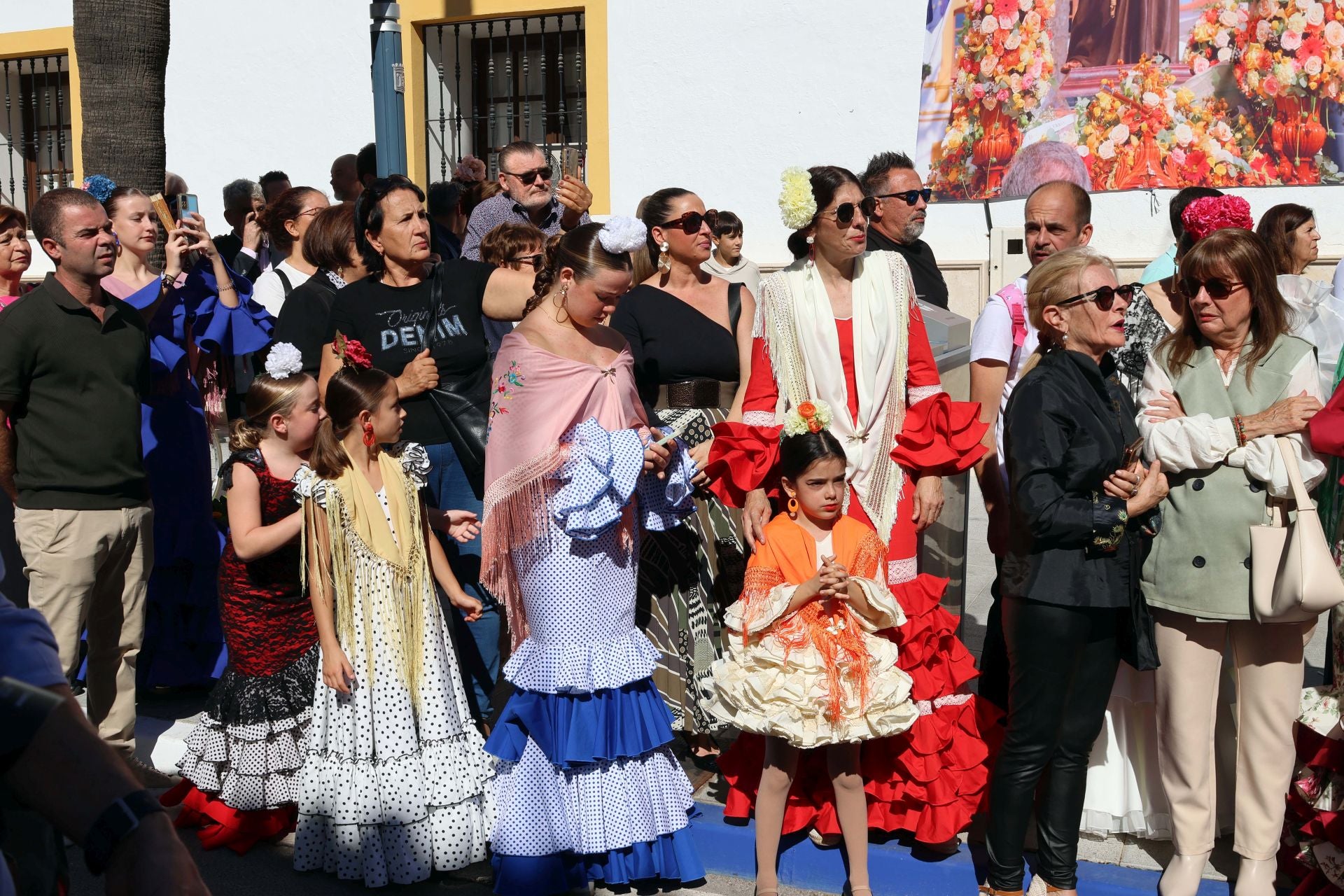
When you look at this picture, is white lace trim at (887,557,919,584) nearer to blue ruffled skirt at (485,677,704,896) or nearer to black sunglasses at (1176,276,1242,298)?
blue ruffled skirt at (485,677,704,896)

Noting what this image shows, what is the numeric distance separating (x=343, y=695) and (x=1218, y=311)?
291 cm

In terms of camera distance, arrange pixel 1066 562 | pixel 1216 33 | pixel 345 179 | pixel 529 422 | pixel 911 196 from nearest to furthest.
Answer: pixel 1066 562 → pixel 529 422 → pixel 911 196 → pixel 345 179 → pixel 1216 33

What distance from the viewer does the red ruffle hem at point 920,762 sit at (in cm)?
416

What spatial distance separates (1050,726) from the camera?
3803 millimetres

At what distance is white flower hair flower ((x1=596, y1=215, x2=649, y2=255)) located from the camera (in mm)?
3912

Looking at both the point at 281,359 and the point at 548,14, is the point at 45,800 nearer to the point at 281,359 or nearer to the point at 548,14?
the point at 281,359

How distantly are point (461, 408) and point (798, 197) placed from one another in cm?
149

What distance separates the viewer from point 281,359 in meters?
4.49

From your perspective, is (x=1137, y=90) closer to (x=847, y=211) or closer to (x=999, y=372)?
(x=999, y=372)

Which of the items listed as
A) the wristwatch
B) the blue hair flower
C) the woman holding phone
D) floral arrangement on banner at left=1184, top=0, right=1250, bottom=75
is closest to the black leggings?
the wristwatch

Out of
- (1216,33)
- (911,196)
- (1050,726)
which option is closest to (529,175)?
(911,196)

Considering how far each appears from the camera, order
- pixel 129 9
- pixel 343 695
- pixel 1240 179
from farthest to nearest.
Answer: pixel 1240 179, pixel 129 9, pixel 343 695

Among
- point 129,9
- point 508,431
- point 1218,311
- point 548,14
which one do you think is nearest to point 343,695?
point 508,431

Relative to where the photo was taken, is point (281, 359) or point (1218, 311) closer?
point (1218, 311)
